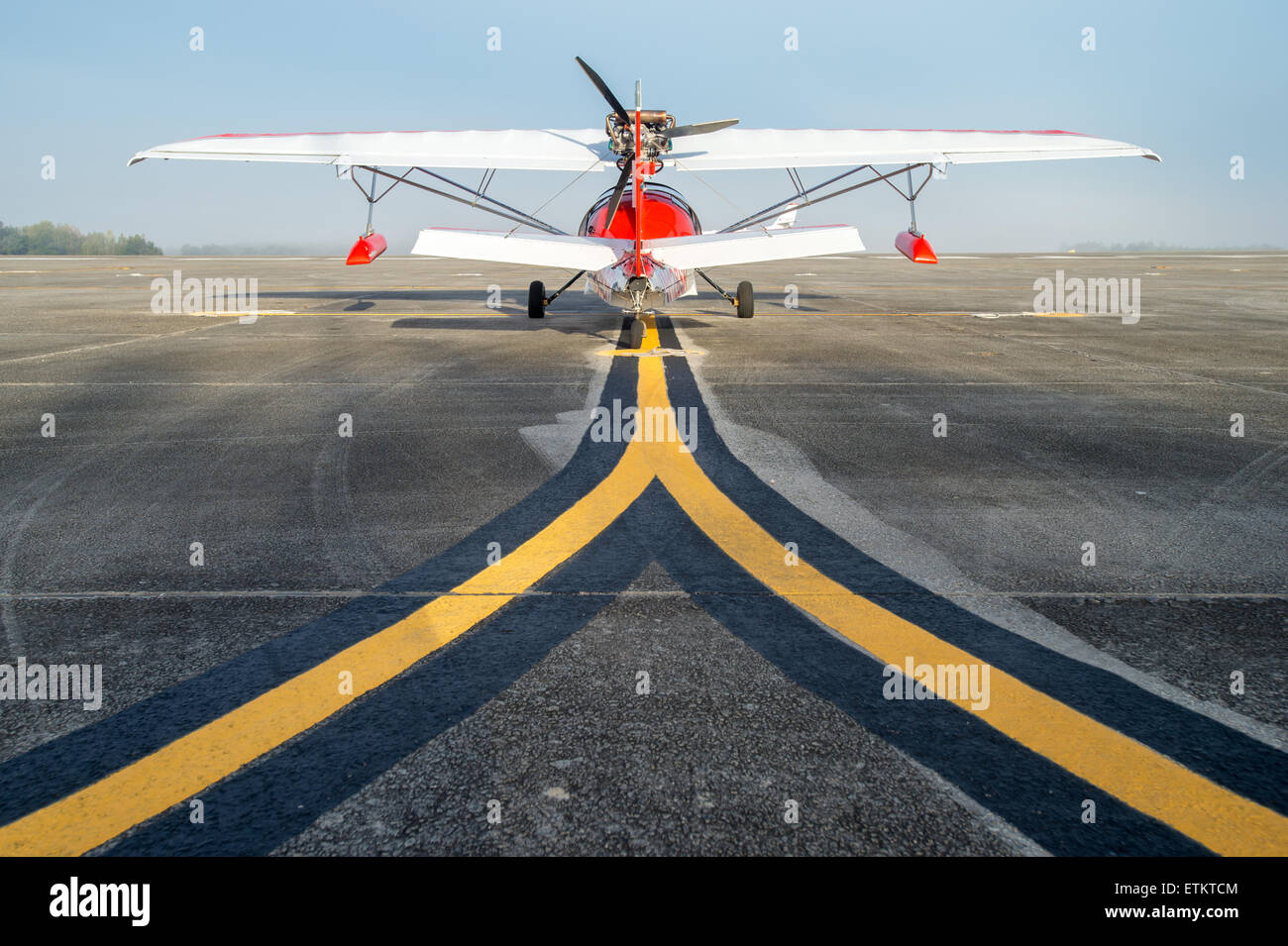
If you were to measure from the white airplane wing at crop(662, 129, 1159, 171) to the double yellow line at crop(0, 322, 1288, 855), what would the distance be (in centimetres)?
1290

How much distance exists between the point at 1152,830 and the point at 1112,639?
1177mm

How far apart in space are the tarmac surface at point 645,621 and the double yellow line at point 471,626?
13mm

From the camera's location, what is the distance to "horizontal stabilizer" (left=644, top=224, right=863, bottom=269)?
39.7 ft

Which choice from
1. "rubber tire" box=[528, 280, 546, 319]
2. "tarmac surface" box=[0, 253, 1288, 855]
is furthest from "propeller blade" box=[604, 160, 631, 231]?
"tarmac surface" box=[0, 253, 1288, 855]

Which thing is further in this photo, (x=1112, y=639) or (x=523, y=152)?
(x=523, y=152)

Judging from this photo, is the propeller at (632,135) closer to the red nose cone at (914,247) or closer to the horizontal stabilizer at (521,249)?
the horizontal stabilizer at (521,249)

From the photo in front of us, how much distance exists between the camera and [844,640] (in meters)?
3.09

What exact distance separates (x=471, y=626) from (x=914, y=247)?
1407 cm

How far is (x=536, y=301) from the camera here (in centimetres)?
1519

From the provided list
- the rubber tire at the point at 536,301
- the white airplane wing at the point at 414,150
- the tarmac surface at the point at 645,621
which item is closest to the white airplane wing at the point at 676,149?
the white airplane wing at the point at 414,150

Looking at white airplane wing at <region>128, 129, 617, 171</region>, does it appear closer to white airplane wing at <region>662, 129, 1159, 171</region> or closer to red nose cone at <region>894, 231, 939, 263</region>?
white airplane wing at <region>662, 129, 1159, 171</region>
